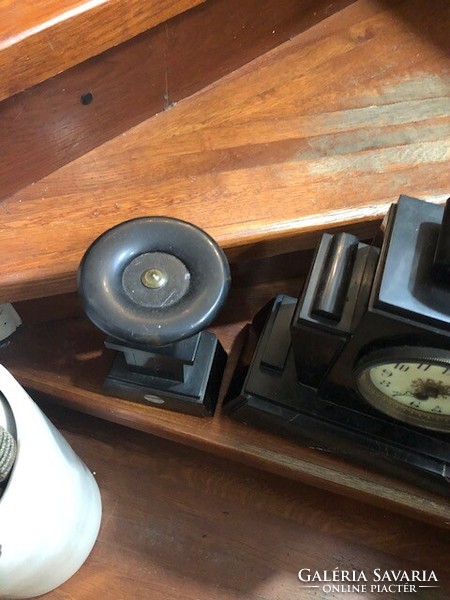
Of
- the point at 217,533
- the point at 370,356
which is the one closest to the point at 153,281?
the point at 370,356

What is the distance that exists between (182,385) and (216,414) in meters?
0.09

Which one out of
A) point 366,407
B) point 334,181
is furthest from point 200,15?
point 366,407

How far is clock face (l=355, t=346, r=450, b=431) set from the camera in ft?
1.71

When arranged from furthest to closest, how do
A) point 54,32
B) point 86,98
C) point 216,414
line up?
point 216,414 → point 86,98 → point 54,32

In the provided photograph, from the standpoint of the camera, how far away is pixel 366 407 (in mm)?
710

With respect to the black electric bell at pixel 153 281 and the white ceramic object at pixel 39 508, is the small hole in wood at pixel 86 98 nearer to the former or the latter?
the black electric bell at pixel 153 281

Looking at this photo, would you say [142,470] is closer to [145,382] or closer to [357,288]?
[145,382]

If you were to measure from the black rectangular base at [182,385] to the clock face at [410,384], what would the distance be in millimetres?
217

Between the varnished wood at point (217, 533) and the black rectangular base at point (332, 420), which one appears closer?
the black rectangular base at point (332, 420)

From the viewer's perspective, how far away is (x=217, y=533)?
2.94ft

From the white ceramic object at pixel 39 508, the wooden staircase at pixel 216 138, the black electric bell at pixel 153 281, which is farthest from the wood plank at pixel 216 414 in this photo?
the black electric bell at pixel 153 281

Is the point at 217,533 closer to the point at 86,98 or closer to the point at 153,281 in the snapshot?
the point at 153,281

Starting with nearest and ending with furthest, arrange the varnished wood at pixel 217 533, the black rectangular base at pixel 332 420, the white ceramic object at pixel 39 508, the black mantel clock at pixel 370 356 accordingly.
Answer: the black mantel clock at pixel 370 356 → the white ceramic object at pixel 39 508 → the black rectangular base at pixel 332 420 → the varnished wood at pixel 217 533

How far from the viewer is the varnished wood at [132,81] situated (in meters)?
0.63
